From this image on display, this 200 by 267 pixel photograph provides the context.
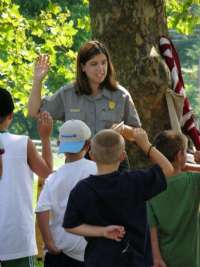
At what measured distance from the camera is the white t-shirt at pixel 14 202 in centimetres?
659

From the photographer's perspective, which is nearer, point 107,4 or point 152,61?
point 152,61

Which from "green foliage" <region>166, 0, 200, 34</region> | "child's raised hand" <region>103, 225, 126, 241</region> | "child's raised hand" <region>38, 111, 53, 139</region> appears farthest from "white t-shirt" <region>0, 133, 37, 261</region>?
"green foliage" <region>166, 0, 200, 34</region>

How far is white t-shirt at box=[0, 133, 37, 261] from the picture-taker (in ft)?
21.6

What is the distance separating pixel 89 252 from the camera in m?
5.88

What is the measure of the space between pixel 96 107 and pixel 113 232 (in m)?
2.12

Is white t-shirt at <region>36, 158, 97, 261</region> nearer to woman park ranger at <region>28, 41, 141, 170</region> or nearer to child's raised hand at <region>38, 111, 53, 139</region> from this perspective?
child's raised hand at <region>38, 111, 53, 139</region>

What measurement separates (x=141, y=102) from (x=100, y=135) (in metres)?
4.18

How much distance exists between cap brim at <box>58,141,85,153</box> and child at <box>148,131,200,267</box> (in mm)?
492

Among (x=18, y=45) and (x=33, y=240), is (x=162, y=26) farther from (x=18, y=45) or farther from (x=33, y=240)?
(x=18, y=45)

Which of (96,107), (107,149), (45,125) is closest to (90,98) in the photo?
(96,107)

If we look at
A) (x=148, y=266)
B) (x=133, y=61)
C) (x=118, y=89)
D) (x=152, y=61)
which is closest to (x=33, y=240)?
(x=148, y=266)

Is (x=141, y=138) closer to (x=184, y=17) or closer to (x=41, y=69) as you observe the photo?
(x=41, y=69)

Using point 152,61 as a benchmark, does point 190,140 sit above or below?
Answer: below

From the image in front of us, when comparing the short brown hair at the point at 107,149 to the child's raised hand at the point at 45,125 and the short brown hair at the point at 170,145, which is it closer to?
the short brown hair at the point at 170,145
